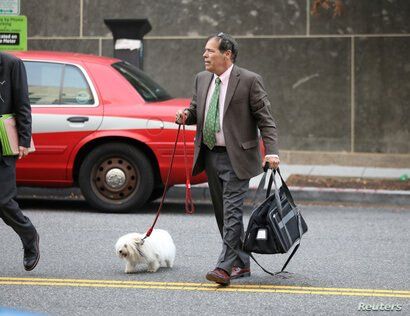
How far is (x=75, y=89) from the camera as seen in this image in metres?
10.9

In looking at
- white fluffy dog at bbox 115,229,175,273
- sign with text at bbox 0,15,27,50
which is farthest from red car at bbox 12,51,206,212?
white fluffy dog at bbox 115,229,175,273

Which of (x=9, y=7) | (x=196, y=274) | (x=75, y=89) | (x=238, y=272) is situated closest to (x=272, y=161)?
(x=238, y=272)

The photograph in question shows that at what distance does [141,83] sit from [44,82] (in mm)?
1074

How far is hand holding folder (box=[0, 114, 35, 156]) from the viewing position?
706 centimetres

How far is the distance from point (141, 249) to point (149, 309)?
107 centimetres

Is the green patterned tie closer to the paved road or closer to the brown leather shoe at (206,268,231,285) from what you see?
the brown leather shoe at (206,268,231,285)

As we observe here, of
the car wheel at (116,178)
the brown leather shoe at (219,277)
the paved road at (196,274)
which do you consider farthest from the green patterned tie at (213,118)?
the car wheel at (116,178)

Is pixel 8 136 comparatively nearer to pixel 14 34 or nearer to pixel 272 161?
pixel 272 161

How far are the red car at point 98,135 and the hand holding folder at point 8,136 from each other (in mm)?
3543

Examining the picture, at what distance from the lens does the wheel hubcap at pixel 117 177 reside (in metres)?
10.8

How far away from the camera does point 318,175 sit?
13922 mm

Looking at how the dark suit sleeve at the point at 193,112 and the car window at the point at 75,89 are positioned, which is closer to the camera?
the dark suit sleeve at the point at 193,112

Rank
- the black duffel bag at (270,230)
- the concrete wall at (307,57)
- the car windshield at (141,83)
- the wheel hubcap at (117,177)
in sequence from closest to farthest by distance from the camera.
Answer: the black duffel bag at (270,230)
the wheel hubcap at (117,177)
the car windshield at (141,83)
the concrete wall at (307,57)

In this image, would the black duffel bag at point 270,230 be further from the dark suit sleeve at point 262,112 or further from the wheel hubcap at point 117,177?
the wheel hubcap at point 117,177
